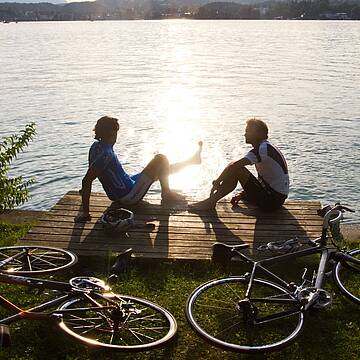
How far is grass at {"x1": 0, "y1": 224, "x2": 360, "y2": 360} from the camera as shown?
5.74 meters

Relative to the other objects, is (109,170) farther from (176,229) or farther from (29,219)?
(29,219)

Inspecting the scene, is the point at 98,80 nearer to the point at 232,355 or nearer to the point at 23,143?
the point at 23,143

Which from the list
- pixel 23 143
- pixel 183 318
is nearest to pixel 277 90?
pixel 23 143

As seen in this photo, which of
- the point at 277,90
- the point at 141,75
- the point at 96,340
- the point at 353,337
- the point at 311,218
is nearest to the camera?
the point at 96,340

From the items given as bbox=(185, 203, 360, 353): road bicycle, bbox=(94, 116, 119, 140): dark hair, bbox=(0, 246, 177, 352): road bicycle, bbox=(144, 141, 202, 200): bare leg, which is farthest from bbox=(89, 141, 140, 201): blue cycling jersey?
bbox=(0, 246, 177, 352): road bicycle

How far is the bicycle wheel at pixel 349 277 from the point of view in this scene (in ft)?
21.1

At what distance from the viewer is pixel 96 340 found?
18.7 feet

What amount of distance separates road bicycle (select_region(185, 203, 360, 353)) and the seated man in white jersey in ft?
8.74

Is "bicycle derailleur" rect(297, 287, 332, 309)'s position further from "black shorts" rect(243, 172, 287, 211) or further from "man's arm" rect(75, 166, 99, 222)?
"man's arm" rect(75, 166, 99, 222)

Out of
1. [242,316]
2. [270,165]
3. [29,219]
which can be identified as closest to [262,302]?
[242,316]

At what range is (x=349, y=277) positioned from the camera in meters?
7.54

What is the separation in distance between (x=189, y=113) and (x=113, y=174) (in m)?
20.7

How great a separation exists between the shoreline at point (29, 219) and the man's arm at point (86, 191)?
1.75m

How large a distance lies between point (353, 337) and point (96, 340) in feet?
9.41
